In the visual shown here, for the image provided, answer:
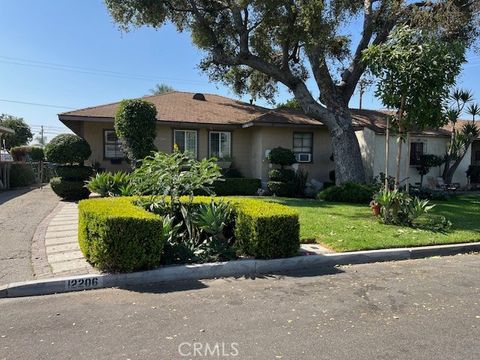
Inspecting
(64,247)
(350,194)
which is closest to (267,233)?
(64,247)

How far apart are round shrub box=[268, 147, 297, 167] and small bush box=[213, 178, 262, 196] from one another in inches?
48.8

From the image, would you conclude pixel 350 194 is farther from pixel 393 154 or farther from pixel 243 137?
pixel 243 137

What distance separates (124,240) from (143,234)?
264mm

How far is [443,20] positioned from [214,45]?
8390mm

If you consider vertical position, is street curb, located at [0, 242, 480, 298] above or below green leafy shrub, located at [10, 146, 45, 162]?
below

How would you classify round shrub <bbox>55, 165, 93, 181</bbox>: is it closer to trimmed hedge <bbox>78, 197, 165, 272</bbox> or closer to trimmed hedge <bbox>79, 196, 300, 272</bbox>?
trimmed hedge <bbox>79, 196, 300, 272</bbox>

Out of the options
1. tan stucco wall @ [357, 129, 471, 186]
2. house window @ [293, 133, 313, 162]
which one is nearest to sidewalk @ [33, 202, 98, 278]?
house window @ [293, 133, 313, 162]

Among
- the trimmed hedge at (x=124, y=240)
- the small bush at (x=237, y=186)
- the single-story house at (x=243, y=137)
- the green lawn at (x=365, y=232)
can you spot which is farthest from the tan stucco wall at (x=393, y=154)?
the trimmed hedge at (x=124, y=240)

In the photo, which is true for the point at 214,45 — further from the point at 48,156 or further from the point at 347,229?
the point at 347,229

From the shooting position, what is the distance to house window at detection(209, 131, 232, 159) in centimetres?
2011

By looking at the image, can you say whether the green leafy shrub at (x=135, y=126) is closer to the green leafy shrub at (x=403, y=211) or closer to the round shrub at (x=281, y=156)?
the round shrub at (x=281, y=156)

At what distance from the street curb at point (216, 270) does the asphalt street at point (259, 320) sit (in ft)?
0.64

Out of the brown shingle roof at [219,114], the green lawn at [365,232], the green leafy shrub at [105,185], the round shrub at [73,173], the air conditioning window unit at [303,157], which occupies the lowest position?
the green lawn at [365,232]

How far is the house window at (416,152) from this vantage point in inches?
802
